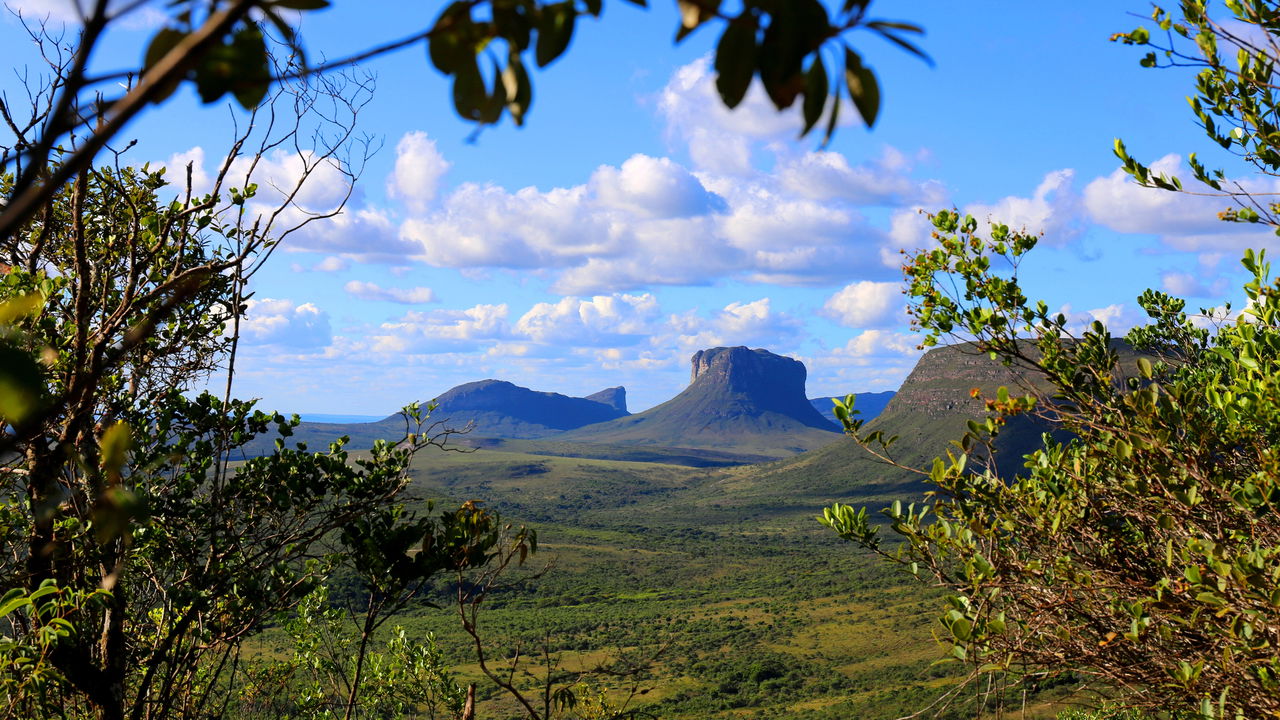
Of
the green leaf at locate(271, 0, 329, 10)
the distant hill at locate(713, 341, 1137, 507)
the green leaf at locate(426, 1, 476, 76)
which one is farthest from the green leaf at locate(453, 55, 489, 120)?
the distant hill at locate(713, 341, 1137, 507)

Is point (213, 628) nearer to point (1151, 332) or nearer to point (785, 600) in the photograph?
point (1151, 332)

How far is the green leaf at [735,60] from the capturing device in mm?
971

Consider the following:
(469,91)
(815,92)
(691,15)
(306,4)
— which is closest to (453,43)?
(469,91)

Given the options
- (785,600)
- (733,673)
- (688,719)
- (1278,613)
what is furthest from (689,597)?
(1278,613)

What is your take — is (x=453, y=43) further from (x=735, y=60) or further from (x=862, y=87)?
(x=862, y=87)

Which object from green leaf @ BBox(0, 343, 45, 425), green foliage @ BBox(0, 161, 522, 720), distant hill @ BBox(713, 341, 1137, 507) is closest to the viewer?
green leaf @ BBox(0, 343, 45, 425)

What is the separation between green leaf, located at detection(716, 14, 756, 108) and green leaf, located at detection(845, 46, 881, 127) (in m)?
0.12

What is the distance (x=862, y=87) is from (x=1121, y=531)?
5.70 m

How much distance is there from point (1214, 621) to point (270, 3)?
4979 mm

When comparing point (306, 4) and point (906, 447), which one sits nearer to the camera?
point (306, 4)

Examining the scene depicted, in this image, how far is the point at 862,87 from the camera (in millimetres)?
1007

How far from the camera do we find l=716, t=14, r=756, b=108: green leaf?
3.19ft

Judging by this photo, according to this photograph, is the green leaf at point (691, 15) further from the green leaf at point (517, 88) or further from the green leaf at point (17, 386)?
the green leaf at point (17, 386)

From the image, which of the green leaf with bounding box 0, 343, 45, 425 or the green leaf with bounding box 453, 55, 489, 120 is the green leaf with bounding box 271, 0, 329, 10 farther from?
the green leaf with bounding box 0, 343, 45, 425
